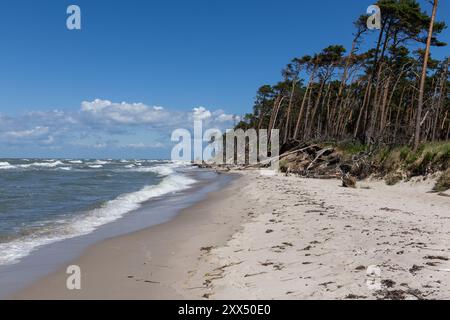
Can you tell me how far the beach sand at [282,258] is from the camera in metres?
5.30

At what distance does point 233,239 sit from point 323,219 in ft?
7.97

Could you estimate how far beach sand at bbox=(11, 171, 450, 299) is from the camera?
5297 mm

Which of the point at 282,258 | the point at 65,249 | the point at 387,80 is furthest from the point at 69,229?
the point at 387,80

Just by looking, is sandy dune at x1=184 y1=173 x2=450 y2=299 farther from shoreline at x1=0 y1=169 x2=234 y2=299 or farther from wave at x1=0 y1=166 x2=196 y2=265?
wave at x1=0 y1=166 x2=196 y2=265

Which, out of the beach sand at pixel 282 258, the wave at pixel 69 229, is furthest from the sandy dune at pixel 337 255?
the wave at pixel 69 229

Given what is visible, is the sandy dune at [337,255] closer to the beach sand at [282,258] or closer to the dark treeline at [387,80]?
the beach sand at [282,258]

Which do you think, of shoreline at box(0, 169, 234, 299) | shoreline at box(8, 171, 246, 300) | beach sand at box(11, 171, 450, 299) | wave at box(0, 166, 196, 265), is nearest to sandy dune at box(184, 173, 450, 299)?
beach sand at box(11, 171, 450, 299)

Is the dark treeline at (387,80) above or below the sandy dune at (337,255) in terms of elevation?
above

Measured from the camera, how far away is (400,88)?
47500 millimetres

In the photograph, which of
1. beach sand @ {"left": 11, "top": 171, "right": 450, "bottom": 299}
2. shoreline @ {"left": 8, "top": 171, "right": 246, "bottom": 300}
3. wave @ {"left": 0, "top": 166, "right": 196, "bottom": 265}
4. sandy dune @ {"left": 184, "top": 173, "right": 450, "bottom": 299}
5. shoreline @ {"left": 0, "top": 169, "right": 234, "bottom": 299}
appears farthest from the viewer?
wave @ {"left": 0, "top": 166, "right": 196, "bottom": 265}

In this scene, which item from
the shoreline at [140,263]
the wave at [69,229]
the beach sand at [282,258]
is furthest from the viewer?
the wave at [69,229]

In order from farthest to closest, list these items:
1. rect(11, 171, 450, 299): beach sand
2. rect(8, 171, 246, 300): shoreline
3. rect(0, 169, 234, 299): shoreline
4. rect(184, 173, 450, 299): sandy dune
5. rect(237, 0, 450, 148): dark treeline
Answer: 1. rect(237, 0, 450, 148): dark treeline
2. rect(0, 169, 234, 299): shoreline
3. rect(8, 171, 246, 300): shoreline
4. rect(11, 171, 450, 299): beach sand
5. rect(184, 173, 450, 299): sandy dune
